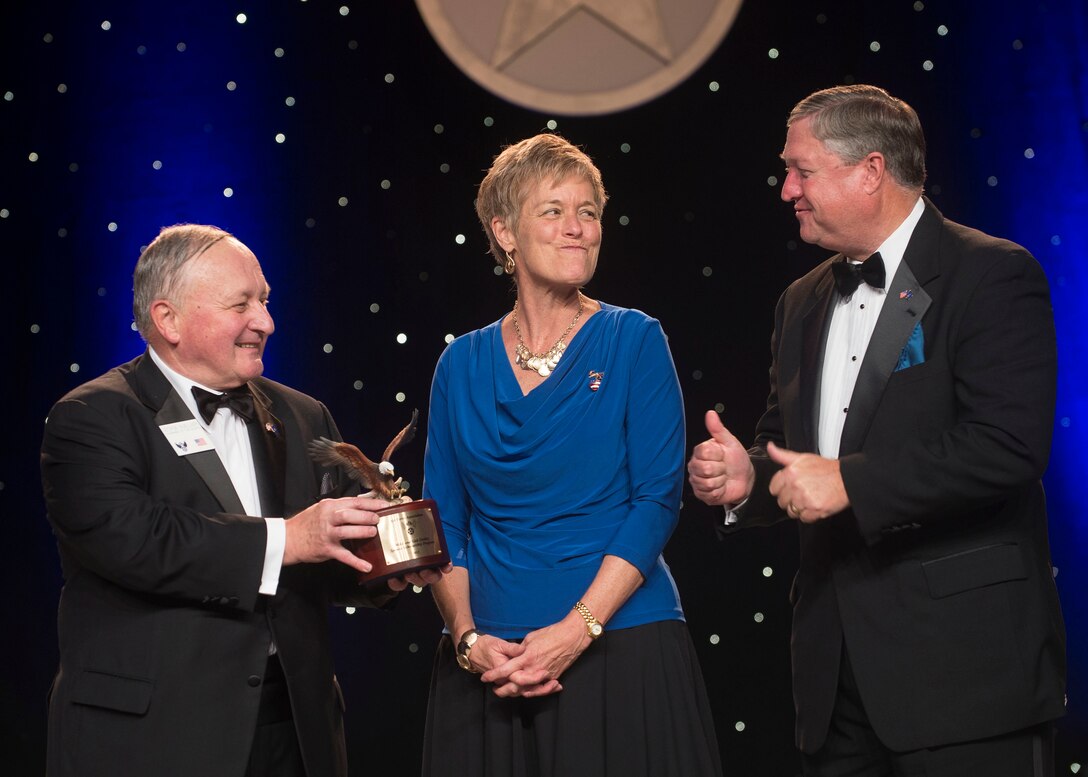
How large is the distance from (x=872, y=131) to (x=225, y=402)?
→ 1390 millimetres

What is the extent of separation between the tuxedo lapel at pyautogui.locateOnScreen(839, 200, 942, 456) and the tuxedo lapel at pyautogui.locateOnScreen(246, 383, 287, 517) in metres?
1.09

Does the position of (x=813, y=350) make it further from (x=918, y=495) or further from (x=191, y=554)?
(x=191, y=554)

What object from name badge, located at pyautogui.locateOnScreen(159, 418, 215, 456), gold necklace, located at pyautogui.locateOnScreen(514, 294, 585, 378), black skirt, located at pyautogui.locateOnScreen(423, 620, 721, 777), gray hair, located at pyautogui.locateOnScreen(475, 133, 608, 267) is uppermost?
gray hair, located at pyautogui.locateOnScreen(475, 133, 608, 267)

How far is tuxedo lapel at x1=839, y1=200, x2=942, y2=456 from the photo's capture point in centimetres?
222

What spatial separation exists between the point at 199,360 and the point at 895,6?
2.45 m

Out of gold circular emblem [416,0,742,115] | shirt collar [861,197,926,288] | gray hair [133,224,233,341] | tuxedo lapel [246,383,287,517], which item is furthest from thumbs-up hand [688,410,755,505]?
gold circular emblem [416,0,742,115]

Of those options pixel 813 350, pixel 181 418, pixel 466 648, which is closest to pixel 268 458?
pixel 181 418

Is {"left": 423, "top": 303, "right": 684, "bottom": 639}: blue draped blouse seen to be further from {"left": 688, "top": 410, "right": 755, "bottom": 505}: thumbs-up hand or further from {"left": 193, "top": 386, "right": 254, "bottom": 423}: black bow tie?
{"left": 193, "top": 386, "right": 254, "bottom": 423}: black bow tie

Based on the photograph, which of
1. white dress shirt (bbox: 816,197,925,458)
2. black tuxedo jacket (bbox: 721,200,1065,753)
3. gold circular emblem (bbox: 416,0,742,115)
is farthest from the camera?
gold circular emblem (bbox: 416,0,742,115)

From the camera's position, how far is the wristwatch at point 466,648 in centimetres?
234

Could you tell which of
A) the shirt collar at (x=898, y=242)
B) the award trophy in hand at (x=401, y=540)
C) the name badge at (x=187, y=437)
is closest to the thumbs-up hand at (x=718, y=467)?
the shirt collar at (x=898, y=242)

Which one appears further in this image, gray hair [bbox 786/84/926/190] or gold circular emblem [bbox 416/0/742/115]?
gold circular emblem [bbox 416/0/742/115]

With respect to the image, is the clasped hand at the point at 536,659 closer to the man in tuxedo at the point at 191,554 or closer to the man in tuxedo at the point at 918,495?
the man in tuxedo at the point at 191,554

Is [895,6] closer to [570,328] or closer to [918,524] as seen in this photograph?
[570,328]
